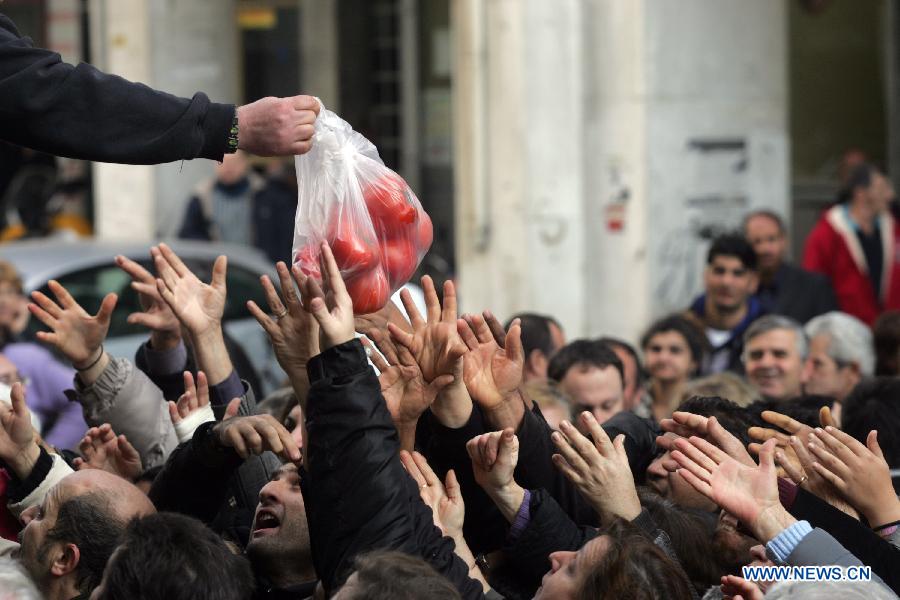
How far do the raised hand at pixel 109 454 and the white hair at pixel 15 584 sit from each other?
0.82 meters

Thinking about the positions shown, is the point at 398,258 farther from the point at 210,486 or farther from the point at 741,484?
the point at 741,484

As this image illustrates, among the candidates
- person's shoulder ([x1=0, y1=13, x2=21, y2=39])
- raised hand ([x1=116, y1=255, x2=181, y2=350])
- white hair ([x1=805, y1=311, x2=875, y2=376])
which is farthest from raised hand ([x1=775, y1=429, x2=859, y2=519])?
white hair ([x1=805, y1=311, x2=875, y2=376])

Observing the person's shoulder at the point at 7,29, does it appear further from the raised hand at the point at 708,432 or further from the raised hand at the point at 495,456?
the raised hand at the point at 708,432

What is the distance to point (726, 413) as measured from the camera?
4.82 metres

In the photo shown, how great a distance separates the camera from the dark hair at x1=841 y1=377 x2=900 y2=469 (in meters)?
5.25

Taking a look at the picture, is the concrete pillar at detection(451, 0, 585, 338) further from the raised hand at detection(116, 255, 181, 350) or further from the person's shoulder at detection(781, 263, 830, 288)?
the raised hand at detection(116, 255, 181, 350)

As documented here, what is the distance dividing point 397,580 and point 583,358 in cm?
358

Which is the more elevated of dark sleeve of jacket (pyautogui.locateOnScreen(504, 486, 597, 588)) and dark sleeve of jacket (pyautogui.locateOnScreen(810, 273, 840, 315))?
dark sleeve of jacket (pyautogui.locateOnScreen(810, 273, 840, 315))

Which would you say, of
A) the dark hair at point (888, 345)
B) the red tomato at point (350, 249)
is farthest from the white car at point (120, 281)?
the red tomato at point (350, 249)

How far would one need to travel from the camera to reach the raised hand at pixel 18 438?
4.68 meters

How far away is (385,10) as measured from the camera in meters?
18.6

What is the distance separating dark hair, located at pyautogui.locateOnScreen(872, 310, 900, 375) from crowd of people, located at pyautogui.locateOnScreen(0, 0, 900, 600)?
7.11 ft

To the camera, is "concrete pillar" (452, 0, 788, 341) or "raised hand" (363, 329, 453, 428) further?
"concrete pillar" (452, 0, 788, 341)

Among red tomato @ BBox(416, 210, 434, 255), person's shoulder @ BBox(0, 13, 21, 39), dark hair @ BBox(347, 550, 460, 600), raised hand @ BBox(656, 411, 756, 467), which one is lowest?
dark hair @ BBox(347, 550, 460, 600)
